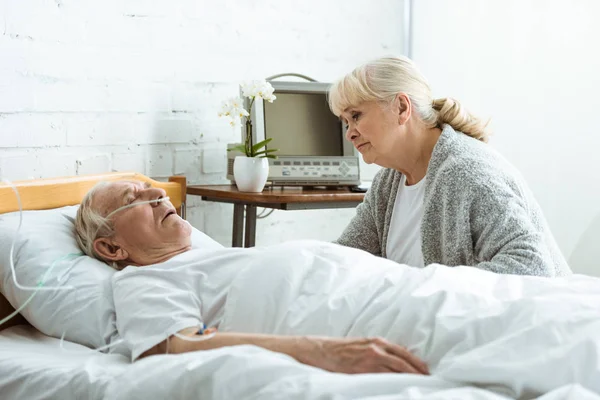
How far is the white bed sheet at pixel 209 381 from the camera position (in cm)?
114

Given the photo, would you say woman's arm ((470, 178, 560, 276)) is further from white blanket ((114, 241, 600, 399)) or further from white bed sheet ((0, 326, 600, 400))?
white bed sheet ((0, 326, 600, 400))

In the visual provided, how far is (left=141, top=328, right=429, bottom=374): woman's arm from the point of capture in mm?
1311

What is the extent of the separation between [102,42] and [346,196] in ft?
3.01

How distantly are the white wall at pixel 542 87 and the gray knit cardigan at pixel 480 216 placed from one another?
120 centimetres

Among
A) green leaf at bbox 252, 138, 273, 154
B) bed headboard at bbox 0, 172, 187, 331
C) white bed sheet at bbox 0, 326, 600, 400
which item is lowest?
white bed sheet at bbox 0, 326, 600, 400

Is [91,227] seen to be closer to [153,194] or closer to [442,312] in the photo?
[153,194]

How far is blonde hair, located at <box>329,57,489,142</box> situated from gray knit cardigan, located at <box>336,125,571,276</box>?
2.2 inches

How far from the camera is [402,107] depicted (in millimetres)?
2086

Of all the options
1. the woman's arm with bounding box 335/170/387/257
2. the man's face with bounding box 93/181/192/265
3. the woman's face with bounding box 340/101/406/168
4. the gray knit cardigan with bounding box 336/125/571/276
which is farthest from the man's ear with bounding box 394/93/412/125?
the man's face with bounding box 93/181/192/265

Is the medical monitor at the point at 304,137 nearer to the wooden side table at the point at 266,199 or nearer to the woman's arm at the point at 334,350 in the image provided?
the wooden side table at the point at 266,199

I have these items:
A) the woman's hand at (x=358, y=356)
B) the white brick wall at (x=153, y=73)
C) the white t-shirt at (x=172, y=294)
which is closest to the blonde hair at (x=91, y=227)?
the white t-shirt at (x=172, y=294)

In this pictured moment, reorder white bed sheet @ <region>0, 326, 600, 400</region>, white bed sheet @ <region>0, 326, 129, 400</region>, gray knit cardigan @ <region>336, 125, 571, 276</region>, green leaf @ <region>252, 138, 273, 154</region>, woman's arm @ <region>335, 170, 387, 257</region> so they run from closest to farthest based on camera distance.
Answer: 1. white bed sheet @ <region>0, 326, 600, 400</region>
2. white bed sheet @ <region>0, 326, 129, 400</region>
3. gray knit cardigan @ <region>336, 125, 571, 276</region>
4. woman's arm @ <region>335, 170, 387, 257</region>
5. green leaf @ <region>252, 138, 273, 154</region>

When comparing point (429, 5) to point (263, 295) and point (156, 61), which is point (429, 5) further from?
point (263, 295)

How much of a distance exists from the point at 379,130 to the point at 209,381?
103 cm
